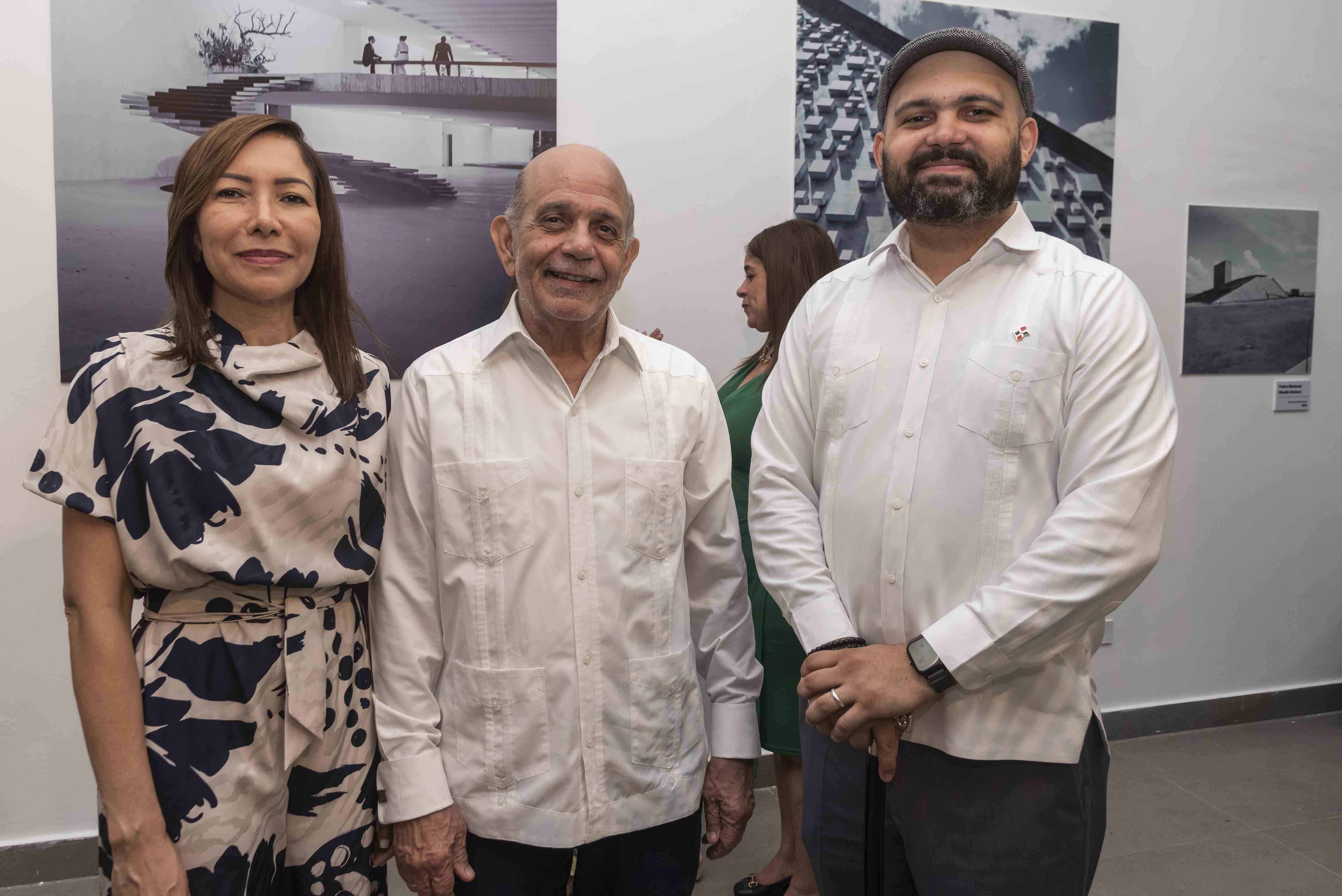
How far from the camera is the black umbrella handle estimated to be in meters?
1.49

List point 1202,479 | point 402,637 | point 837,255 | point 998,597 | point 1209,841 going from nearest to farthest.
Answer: point 998,597 → point 402,637 → point 1209,841 → point 837,255 → point 1202,479

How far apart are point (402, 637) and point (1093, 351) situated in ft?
3.69

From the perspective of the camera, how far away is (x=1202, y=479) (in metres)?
3.81

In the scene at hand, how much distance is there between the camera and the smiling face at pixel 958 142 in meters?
1.49

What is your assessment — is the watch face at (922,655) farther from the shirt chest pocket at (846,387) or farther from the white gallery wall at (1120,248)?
the white gallery wall at (1120,248)

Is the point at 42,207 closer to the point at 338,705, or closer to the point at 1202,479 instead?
the point at 338,705

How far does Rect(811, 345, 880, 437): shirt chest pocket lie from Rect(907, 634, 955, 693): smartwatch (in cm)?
37

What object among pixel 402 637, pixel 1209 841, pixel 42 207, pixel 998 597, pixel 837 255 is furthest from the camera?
pixel 837 255

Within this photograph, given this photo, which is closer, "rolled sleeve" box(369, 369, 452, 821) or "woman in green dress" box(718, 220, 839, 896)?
"rolled sleeve" box(369, 369, 452, 821)

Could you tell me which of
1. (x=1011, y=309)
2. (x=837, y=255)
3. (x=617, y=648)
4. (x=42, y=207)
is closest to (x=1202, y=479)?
(x=837, y=255)

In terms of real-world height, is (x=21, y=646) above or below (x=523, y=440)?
below

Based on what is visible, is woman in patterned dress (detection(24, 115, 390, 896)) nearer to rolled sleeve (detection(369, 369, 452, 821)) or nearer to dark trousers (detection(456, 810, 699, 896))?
rolled sleeve (detection(369, 369, 452, 821))

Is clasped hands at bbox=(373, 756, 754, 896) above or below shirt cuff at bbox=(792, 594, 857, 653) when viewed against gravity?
below

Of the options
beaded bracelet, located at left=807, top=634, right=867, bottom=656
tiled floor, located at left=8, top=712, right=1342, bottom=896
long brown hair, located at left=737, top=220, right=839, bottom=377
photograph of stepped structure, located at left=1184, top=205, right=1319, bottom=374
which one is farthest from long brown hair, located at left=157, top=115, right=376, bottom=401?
→ photograph of stepped structure, located at left=1184, top=205, right=1319, bottom=374
